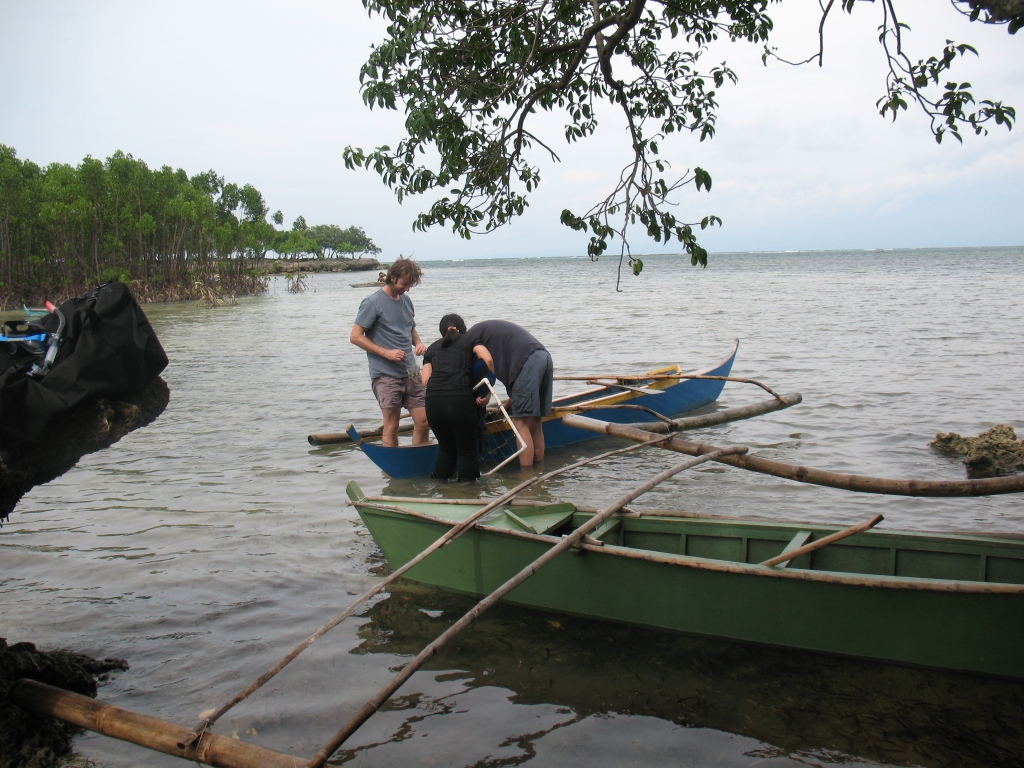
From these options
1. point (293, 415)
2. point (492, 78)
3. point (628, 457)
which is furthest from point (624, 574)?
point (293, 415)

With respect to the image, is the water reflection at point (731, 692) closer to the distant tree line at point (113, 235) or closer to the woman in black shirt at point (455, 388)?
the woman in black shirt at point (455, 388)

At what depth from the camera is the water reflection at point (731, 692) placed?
3.42 m

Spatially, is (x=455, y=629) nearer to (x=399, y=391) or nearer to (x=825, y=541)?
(x=825, y=541)

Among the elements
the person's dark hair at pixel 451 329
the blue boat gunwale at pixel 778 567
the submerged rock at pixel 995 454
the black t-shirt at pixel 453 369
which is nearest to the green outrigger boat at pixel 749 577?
the blue boat gunwale at pixel 778 567

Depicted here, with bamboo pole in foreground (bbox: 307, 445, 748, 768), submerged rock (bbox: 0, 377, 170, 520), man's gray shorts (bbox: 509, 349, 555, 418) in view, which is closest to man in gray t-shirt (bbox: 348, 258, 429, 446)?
man's gray shorts (bbox: 509, 349, 555, 418)

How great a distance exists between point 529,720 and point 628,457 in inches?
198

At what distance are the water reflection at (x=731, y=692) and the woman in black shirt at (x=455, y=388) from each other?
7.64 ft

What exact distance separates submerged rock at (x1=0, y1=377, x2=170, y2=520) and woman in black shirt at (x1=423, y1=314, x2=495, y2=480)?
129 inches

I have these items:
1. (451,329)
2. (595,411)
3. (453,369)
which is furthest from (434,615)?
(595,411)

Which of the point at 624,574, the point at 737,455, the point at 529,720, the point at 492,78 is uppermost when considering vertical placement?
the point at 492,78

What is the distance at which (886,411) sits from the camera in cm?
1034

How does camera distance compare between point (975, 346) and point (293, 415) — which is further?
point (975, 346)

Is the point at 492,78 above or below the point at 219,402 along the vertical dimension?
above

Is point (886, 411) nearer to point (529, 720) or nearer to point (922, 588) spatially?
point (922, 588)
